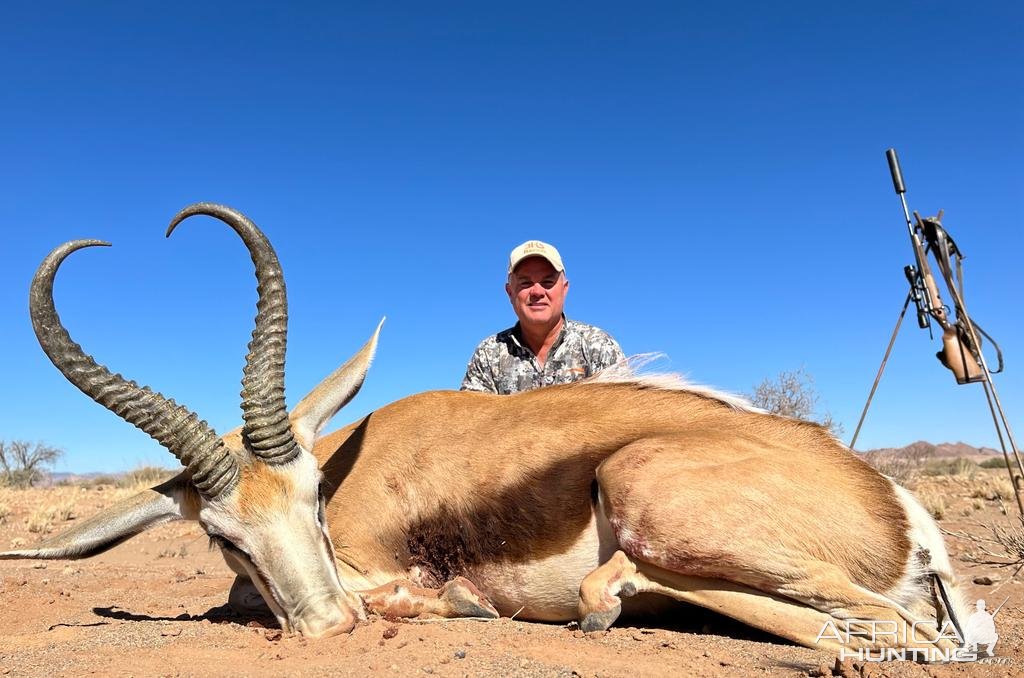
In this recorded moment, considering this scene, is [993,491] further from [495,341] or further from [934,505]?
[495,341]

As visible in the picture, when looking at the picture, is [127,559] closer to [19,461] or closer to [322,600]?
[322,600]

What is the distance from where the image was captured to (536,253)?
759 cm

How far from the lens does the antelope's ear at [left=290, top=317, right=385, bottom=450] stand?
5152 millimetres

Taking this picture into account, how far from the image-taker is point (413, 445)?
200 inches

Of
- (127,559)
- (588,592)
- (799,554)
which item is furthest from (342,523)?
(127,559)

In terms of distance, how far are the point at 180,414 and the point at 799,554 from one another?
3.54 m

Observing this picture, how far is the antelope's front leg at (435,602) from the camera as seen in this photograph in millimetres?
4480

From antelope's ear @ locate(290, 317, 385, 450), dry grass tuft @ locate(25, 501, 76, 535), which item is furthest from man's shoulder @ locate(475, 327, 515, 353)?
dry grass tuft @ locate(25, 501, 76, 535)

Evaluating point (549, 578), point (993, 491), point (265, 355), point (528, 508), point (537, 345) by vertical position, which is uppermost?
point (537, 345)

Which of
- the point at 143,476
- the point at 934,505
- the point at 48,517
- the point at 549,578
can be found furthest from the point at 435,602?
the point at 143,476

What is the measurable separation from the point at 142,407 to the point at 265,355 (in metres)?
0.76

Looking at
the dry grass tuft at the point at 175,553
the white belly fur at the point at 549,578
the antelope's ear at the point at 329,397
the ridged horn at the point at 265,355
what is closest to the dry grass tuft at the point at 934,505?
the white belly fur at the point at 549,578

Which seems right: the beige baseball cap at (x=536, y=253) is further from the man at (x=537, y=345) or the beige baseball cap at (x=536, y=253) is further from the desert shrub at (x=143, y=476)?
the desert shrub at (x=143, y=476)

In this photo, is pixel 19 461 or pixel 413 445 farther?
pixel 19 461
